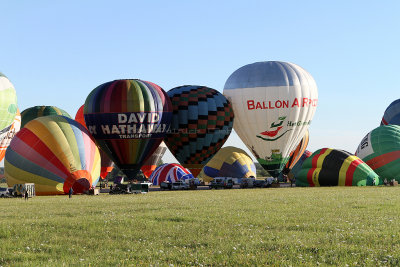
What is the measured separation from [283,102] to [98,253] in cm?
4251

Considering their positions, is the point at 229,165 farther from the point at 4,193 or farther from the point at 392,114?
the point at 392,114

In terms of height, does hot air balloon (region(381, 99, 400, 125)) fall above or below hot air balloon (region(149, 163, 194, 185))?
above

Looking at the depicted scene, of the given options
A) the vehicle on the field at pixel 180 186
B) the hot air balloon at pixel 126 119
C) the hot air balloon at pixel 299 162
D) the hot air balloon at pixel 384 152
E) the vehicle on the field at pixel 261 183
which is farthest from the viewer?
the hot air balloon at pixel 299 162

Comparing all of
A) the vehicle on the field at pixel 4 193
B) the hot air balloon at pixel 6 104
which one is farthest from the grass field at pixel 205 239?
the hot air balloon at pixel 6 104

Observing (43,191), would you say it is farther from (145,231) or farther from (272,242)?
(272,242)

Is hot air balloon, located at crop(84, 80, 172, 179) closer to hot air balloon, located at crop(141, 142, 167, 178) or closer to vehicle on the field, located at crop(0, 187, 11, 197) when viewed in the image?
vehicle on the field, located at crop(0, 187, 11, 197)

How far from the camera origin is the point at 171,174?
56.8m

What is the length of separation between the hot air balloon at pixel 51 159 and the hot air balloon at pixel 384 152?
96.3 ft

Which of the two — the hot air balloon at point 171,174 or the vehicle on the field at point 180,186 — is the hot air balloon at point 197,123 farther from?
the vehicle on the field at point 180,186

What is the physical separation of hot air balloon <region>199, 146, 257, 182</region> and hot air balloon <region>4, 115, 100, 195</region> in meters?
22.1

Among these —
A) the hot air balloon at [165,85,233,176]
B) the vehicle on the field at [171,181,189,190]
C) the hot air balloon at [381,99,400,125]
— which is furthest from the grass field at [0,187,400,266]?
the hot air balloon at [381,99,400,125]

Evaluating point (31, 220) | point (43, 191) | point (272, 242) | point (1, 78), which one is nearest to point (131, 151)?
point (43, 191)

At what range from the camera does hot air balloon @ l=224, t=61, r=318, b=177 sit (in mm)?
52697

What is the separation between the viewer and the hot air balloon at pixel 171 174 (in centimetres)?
5625
